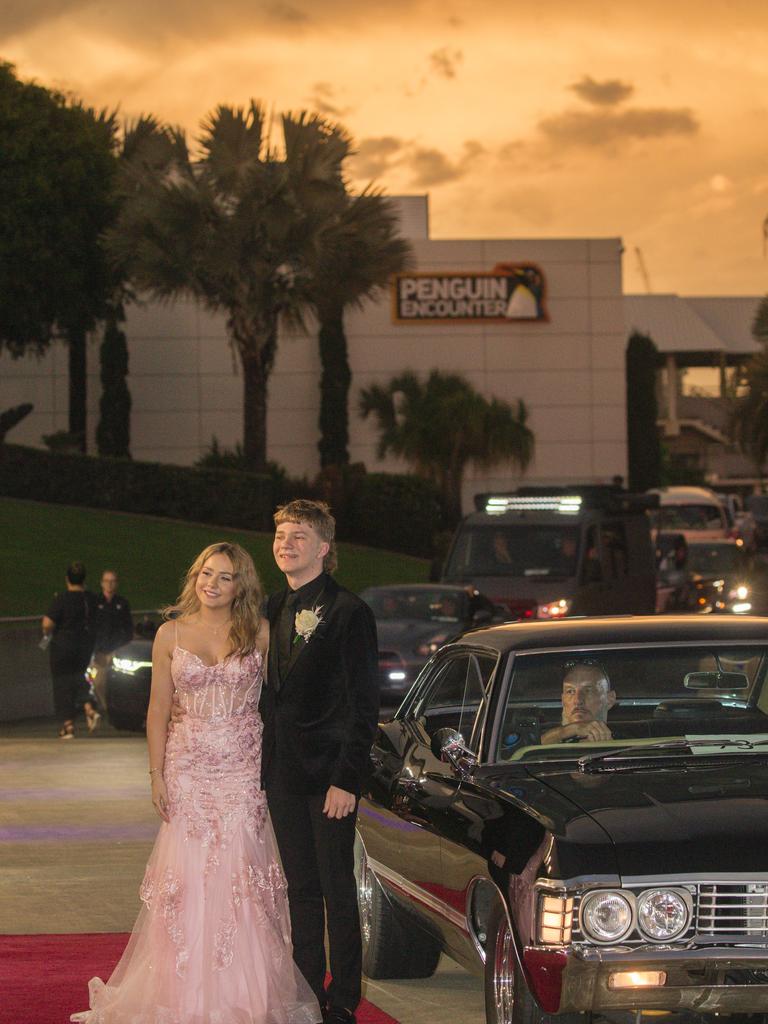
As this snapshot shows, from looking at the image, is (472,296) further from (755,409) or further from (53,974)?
(53,974)

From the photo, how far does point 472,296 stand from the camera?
5734cm

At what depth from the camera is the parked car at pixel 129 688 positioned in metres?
20.5

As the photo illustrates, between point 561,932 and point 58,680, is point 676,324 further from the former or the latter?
point 561,932

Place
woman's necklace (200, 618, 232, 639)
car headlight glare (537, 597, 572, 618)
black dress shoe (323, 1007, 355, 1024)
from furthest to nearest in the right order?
car headlight glare (537, 597, 572, 618)
woman's necklace (200, 618, 232, 639)
black dress shoe (323, 1007, 355, 1024)

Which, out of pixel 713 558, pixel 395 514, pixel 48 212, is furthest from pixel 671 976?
pixel 48 212

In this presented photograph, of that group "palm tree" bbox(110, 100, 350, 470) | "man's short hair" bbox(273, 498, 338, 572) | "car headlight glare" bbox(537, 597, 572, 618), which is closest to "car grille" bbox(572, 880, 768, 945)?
"man's short hair" bbox(273, 498, 338, 572)

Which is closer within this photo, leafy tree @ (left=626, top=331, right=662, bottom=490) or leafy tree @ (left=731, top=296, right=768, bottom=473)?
leafy tree @ (left=626, top=331, right=662, bottom=490)

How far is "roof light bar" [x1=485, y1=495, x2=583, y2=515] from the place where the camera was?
25.3m

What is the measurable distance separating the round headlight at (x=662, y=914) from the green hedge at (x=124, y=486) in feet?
133

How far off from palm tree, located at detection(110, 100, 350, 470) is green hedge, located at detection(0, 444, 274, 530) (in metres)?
4.21

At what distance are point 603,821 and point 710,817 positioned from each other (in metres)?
0.32

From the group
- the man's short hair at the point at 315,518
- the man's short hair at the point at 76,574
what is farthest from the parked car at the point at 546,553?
the man's short hair at the point at 315,518

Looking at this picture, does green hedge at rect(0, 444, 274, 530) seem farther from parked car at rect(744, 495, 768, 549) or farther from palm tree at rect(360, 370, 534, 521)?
parked car at rect(744, 495, 768, 549)

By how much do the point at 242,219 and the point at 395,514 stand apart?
984 cm
